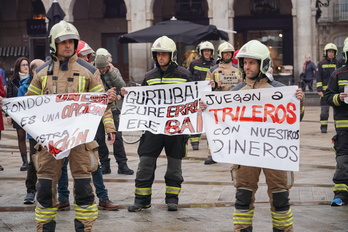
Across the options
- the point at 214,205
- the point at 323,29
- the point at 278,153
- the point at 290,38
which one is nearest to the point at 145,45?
the point at 290,38

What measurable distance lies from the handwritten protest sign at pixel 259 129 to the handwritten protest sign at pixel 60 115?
44.7 inches

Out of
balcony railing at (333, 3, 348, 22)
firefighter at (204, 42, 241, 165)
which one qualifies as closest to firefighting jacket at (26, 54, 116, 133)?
firefighter at (204, 42, 241, 165)

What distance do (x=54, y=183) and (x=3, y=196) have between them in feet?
10.1

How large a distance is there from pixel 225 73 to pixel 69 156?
615 centimetres

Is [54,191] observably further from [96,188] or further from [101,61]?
[101,61]

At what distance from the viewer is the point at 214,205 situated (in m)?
9.10

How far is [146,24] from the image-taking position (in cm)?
3166

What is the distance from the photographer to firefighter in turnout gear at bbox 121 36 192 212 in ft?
29.0

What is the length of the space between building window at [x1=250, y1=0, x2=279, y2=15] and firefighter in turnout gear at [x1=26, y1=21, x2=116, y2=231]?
2872 centimetres

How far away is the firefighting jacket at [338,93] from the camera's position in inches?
352

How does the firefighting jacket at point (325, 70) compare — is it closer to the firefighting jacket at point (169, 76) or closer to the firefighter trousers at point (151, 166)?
the firefighting jacket at point (169, 76)

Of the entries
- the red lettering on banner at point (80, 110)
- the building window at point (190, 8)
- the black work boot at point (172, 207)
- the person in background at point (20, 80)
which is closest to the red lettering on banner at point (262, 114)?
the red lettering on banner at point (80, 110)

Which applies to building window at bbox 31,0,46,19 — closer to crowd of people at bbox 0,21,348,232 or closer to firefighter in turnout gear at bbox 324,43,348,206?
crowd of people at bbox 0,21,348,232

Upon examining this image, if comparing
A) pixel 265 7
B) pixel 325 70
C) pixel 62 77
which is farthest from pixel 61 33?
pixel 265 7
